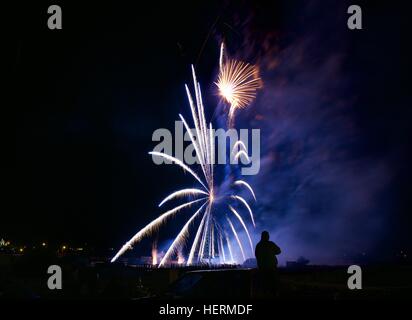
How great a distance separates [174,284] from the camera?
10820 millimetres

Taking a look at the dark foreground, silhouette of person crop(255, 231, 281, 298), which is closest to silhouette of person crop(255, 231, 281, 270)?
silhouette of person crop(255, 231, 281, 298)

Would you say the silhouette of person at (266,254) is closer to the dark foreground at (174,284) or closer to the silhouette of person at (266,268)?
the silhouette of person at (266,268)

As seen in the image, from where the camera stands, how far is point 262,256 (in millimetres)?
12234

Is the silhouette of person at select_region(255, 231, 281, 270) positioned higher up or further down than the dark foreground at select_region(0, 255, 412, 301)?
higher up

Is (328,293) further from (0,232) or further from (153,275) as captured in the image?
(0,232)

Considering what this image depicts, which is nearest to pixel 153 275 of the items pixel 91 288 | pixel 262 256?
pixel 91 288

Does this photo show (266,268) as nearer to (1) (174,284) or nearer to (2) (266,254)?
(2) (266,254)

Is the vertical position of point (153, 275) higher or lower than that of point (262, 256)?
lower

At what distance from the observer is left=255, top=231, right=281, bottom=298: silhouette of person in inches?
419

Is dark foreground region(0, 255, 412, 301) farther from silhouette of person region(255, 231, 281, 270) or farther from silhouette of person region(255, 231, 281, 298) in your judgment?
silhouette of person region(255, 231, 281, 270)

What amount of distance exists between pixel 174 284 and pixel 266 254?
9.44 feet

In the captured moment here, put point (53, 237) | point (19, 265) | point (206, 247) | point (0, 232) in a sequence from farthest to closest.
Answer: point (53, 237) < point (0, 232) < point (206, 247) < point (19, 265)

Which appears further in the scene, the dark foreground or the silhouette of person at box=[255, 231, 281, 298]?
the silhouette of person at box=[255, 231, 281, 298]
